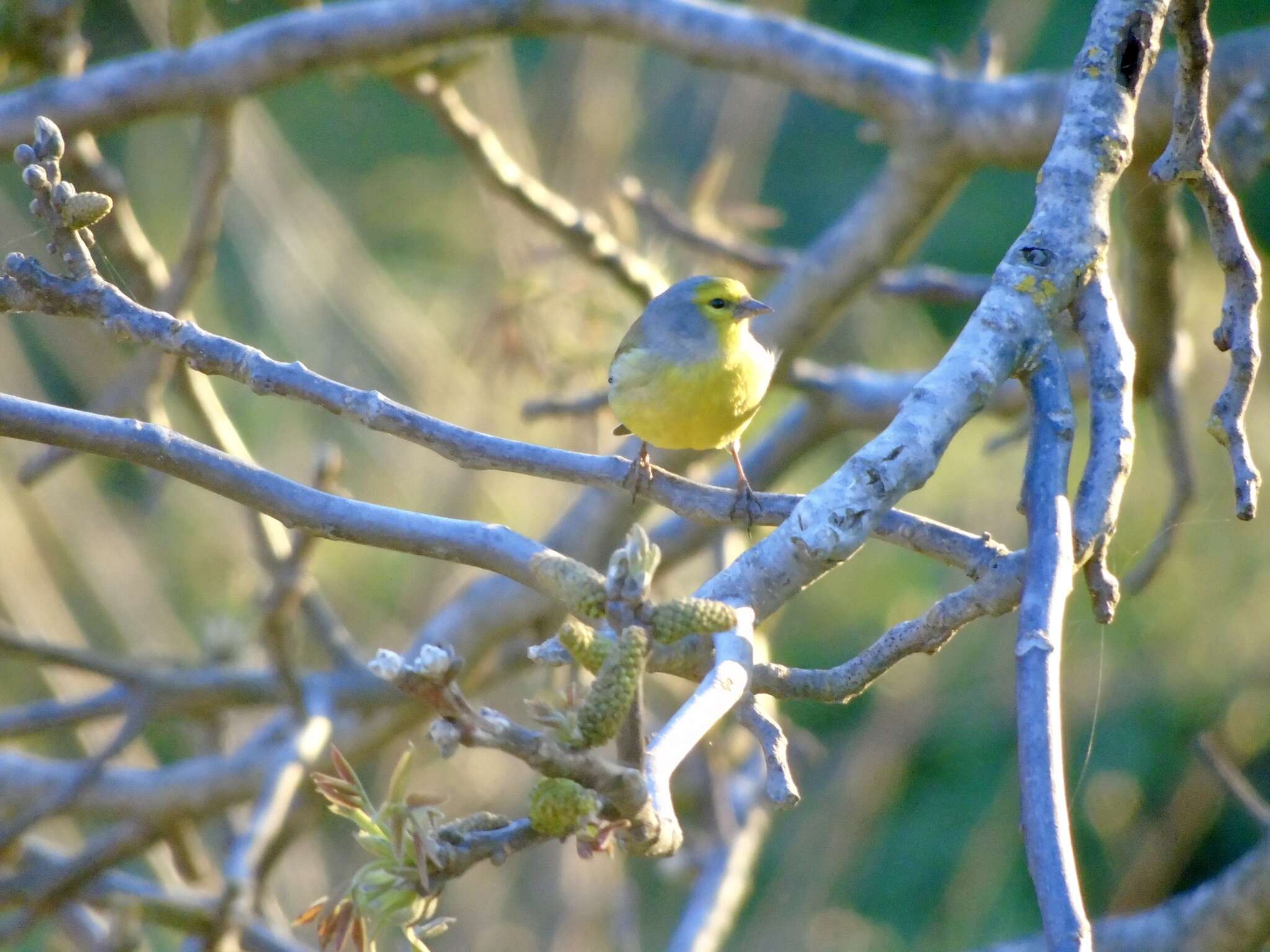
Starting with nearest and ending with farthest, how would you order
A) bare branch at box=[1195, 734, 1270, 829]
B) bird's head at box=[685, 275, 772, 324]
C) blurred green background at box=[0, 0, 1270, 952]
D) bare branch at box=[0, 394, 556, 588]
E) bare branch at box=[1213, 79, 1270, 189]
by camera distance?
bare branch at box=[0, 394, 556, 588]
bare branch at box=[1195, 734, 1270, 829]
bare branch at box=[1213, 79, 1270, 189]
bird's head at box=[685, 275, 772, 324]
blurred green background at box=[0, 0, 1270, 952]

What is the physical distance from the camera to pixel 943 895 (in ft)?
17.2

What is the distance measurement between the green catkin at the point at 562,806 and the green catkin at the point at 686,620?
0.35ft

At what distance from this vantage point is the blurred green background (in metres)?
4.04

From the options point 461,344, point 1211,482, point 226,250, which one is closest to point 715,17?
point 1211,482

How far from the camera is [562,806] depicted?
755mm

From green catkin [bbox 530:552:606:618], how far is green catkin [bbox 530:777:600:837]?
0.11m

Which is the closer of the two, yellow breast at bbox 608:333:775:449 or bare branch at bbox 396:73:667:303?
yellow breast at bbox 608:333:775:449

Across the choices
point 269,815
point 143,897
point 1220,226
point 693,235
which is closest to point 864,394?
point 693,235

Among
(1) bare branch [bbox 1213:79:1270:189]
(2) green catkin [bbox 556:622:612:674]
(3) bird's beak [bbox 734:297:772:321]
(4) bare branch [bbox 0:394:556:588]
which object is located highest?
(1) bare branch [bbox 1213:79:1270:189]

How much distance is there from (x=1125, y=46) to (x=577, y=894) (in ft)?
11.9

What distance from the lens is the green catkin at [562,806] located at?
0.75 metres

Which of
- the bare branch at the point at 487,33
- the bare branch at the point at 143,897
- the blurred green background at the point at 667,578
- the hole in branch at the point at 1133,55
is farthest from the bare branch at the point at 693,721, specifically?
the blurred green background at the point at 667,578

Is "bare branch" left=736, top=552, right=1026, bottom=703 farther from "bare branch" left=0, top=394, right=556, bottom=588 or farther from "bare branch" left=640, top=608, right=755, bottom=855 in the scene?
"bare branch" left=0, top=394, right=556, bottom=588

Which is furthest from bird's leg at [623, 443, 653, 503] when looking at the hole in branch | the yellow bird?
the hole in branch
